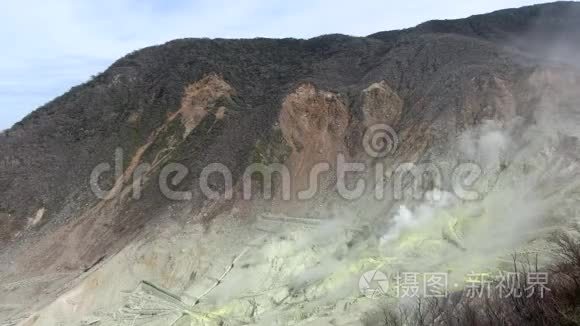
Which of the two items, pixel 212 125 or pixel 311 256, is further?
pixel 212 125

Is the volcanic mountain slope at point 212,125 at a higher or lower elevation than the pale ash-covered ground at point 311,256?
higher

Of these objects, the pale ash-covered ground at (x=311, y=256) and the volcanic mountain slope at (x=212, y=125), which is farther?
the volcanic mountain slope at (x=212, y=125)

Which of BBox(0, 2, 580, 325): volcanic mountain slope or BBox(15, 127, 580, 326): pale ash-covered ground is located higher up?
BBox(0, 2, 580, 325): volcanic mountain slope

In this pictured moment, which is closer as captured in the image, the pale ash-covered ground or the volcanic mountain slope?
the pale ash-covered ground

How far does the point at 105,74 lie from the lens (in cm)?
3059

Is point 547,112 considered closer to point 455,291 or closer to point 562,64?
point 562,64

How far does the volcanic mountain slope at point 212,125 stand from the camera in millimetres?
22250

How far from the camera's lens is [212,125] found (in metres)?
26.8

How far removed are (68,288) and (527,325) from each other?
1538 cm

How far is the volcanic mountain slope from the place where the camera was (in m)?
22.2

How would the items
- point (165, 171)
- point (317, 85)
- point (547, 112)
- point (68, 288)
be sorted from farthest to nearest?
point (317, 85) < point (165, 171) < point (547, 112) < point (68, 288)

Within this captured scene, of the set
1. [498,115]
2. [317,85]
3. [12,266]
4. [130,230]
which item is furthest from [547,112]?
[12,266]

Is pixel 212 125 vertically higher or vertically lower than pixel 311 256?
higher

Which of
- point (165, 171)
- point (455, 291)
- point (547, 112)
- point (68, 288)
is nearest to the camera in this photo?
point (455, 291)
